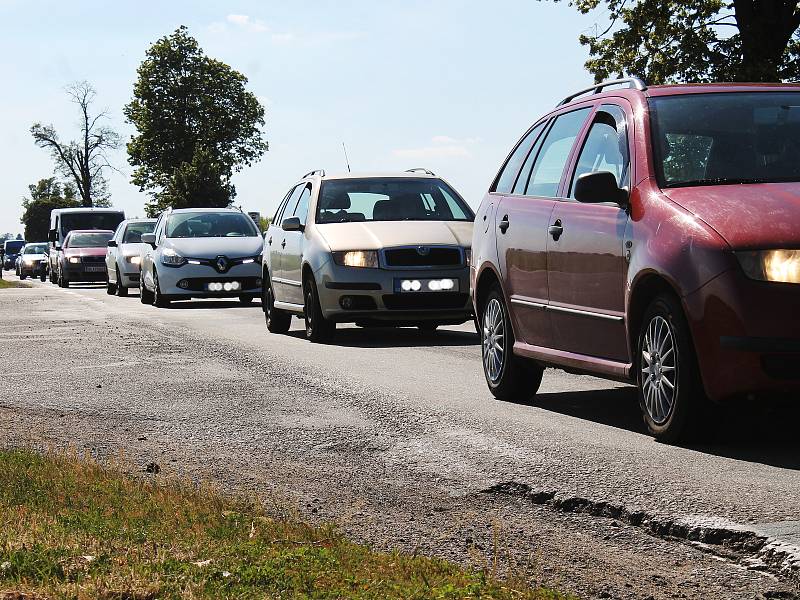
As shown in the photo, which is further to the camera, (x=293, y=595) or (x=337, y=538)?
(x=337, y=538)

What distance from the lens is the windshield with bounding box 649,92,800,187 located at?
291 inches

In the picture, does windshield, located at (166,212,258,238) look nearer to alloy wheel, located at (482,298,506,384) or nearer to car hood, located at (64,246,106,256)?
alloy wheel, located at (482,298,506,384)

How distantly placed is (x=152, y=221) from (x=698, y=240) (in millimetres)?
26917

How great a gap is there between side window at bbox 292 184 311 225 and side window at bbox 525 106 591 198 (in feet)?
22.4

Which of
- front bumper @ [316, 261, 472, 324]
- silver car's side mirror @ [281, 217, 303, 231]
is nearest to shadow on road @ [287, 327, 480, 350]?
front bumper @ [316, 261, 472, 324]

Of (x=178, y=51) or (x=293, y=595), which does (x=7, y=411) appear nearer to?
(x=293, y=595)

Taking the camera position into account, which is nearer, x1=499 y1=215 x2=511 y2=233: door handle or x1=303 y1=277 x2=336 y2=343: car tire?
x1=499 y1=215 x2=511 y2=233: door handle

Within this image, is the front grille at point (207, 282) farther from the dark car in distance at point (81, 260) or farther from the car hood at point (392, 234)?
Result: the dark car in distance at point (81, 260)

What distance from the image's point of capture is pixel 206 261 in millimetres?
23516

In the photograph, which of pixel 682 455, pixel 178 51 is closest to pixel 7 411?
pixel 682 455

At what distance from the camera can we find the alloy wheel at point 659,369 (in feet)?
22.9

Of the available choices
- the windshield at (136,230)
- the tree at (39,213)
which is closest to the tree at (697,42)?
the windshield at (136,230)

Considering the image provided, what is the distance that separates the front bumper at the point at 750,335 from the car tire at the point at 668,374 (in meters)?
0.20

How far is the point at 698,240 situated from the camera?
668 centimetres
